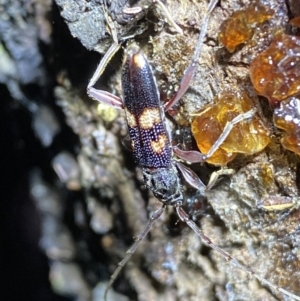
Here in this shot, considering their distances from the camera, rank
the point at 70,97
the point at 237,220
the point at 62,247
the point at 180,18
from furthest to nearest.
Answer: the point at 62,247
the point at 70,97
the point at 237,220
the point at 180,18

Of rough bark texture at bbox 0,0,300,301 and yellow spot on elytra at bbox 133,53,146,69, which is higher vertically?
yellow spot on elytra at bbox 133,53,146,69

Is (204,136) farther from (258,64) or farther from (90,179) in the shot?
(90,179)

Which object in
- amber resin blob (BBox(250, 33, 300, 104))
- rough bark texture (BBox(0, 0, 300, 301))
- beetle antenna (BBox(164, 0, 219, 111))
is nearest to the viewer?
amber resin blob (BBox(250, 33, 300, 104))

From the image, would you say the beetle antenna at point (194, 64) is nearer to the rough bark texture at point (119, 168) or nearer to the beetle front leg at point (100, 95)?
the rough bark texture at point (119, 168)

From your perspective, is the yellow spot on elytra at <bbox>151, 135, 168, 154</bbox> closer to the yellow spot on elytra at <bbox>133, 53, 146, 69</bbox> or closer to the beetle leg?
the beetle leg

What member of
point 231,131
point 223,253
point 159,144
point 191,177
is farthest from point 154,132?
point 223,253

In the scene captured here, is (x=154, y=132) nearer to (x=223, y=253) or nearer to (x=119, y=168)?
(x=119, y=168)

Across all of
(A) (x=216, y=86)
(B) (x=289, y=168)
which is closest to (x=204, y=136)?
(A) (x=216, y=86)

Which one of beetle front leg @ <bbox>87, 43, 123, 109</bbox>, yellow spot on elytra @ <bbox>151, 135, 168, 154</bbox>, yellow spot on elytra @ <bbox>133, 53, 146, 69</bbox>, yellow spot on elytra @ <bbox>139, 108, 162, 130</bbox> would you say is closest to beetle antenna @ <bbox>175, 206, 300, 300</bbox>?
yellow spot on elytra @ <bbox>151, 135, 168, 154</bbox>
